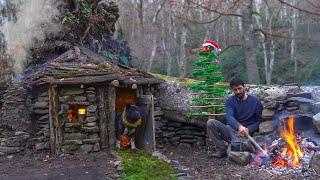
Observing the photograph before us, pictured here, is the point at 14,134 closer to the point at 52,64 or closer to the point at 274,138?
the point at 52,64

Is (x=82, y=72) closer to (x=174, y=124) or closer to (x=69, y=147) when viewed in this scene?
(x=69, y=147)

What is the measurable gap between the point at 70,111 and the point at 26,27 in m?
2.87

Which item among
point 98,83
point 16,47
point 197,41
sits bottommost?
point 98,83

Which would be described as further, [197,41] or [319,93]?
[197,41]

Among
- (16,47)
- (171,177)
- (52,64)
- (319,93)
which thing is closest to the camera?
(171,177)

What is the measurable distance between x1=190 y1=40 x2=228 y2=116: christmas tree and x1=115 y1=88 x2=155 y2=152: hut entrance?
42.2 inches

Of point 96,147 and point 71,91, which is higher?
point 71,91

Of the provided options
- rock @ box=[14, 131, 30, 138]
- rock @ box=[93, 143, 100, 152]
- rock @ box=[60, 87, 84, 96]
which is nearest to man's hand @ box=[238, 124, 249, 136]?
rock @ box=[93, 143, 100, 152]

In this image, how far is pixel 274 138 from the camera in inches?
280

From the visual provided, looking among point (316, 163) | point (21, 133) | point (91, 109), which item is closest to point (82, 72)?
point (91, 109)

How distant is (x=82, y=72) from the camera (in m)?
9.26

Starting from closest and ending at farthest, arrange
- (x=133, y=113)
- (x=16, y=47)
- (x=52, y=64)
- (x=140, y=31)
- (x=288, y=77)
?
(x=133, y=113) < (x=52, y=64) < (x=16, y=47) < (x=288, y=77) < (x=140, y=31)

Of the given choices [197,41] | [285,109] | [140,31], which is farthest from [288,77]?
[285,109]

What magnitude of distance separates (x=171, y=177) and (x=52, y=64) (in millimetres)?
4847
